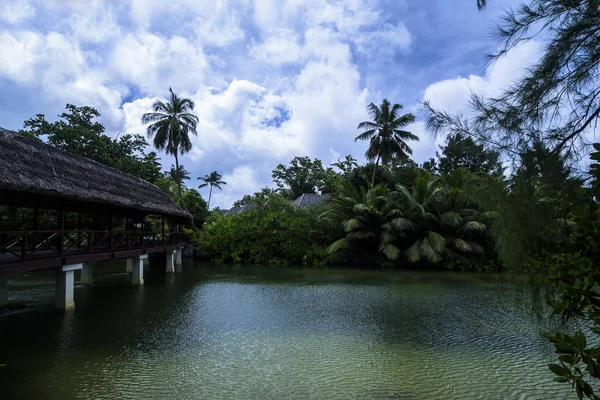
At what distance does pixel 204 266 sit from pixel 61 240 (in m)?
9.58

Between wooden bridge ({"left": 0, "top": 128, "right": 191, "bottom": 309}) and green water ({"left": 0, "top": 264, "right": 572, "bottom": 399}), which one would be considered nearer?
green water ({"left": 0, "top": 264, "right": 572, "bottom": 399})

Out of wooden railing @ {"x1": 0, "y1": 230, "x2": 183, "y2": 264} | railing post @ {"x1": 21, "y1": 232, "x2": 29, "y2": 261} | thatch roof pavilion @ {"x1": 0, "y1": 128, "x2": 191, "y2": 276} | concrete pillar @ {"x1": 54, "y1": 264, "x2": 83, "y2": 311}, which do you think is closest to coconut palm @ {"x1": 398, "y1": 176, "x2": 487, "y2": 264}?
thatch roof pavilion @ {"x1": 0, "y1": 128, "x2": 191, "y2": 276}

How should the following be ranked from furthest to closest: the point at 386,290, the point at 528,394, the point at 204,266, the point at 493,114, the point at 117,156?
the point at 117,156
the point at 204,266
the point at 386,290
the point at 528,394
the point at 493,114

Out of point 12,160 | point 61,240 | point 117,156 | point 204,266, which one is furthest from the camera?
point 117,156

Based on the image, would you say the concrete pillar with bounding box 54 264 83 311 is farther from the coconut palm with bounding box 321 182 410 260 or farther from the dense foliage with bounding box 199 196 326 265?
the dense foliage with bounding box 199 196 326 265

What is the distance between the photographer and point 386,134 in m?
19.9

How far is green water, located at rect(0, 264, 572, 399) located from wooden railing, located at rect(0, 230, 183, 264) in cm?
113

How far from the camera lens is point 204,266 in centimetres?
1691

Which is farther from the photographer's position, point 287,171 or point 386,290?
point 287,171


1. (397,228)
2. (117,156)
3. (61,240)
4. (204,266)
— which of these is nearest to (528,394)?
(61,240)

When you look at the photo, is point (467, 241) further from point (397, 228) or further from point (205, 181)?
point (205, 181)

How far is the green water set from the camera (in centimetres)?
407

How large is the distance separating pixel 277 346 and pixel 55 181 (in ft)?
16.5

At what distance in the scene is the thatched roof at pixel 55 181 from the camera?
6289 millimetres
